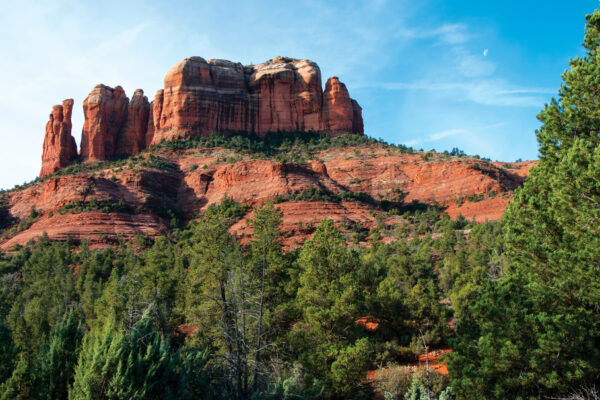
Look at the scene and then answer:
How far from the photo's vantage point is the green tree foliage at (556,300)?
1015cm

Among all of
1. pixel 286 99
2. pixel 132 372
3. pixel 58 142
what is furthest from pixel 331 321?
pixel 58 142

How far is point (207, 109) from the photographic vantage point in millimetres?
85562

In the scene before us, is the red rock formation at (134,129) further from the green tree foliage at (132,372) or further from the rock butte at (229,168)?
the green tree foliage at (132,372)

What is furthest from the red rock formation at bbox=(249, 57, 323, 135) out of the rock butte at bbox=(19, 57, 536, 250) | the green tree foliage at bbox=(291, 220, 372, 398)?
the green tree foliage at bbox=(291, 220, 372, 398)

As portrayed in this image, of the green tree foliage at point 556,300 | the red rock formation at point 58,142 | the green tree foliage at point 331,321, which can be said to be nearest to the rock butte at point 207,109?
the red rock formation at point 58,142

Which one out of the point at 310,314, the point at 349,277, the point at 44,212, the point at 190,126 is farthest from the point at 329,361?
the point at 190,126

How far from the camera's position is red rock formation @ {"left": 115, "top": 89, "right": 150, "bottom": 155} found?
90838 mm

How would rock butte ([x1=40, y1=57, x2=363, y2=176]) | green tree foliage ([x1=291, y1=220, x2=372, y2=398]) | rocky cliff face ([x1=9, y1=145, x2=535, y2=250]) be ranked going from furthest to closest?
1. rock butte ([x1=40, y1=57, x2=363, y2=176])
2. rocky cliff face ([x1=9, y1=145, x2=535, y2=250])
3. green tree foliage ([x1=291, y1=220, x2=372, y2=398])

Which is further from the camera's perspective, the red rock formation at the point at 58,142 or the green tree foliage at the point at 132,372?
the red rock formation at the point at 58,142

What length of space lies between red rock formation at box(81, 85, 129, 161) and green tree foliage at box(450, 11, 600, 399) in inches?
3559

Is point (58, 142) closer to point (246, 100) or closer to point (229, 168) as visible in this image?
point (246, 100)

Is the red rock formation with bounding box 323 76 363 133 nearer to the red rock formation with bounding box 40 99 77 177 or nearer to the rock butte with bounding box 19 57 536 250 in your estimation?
the rock butte with bounding box 19 57 536 250

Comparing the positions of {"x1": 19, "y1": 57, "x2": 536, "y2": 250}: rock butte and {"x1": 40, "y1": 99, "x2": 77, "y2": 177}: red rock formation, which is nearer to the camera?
{"x1": 19, "y1": 57, "x2": 536, "y2": 250}: rock butte

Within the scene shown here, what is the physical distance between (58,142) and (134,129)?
619 inches
